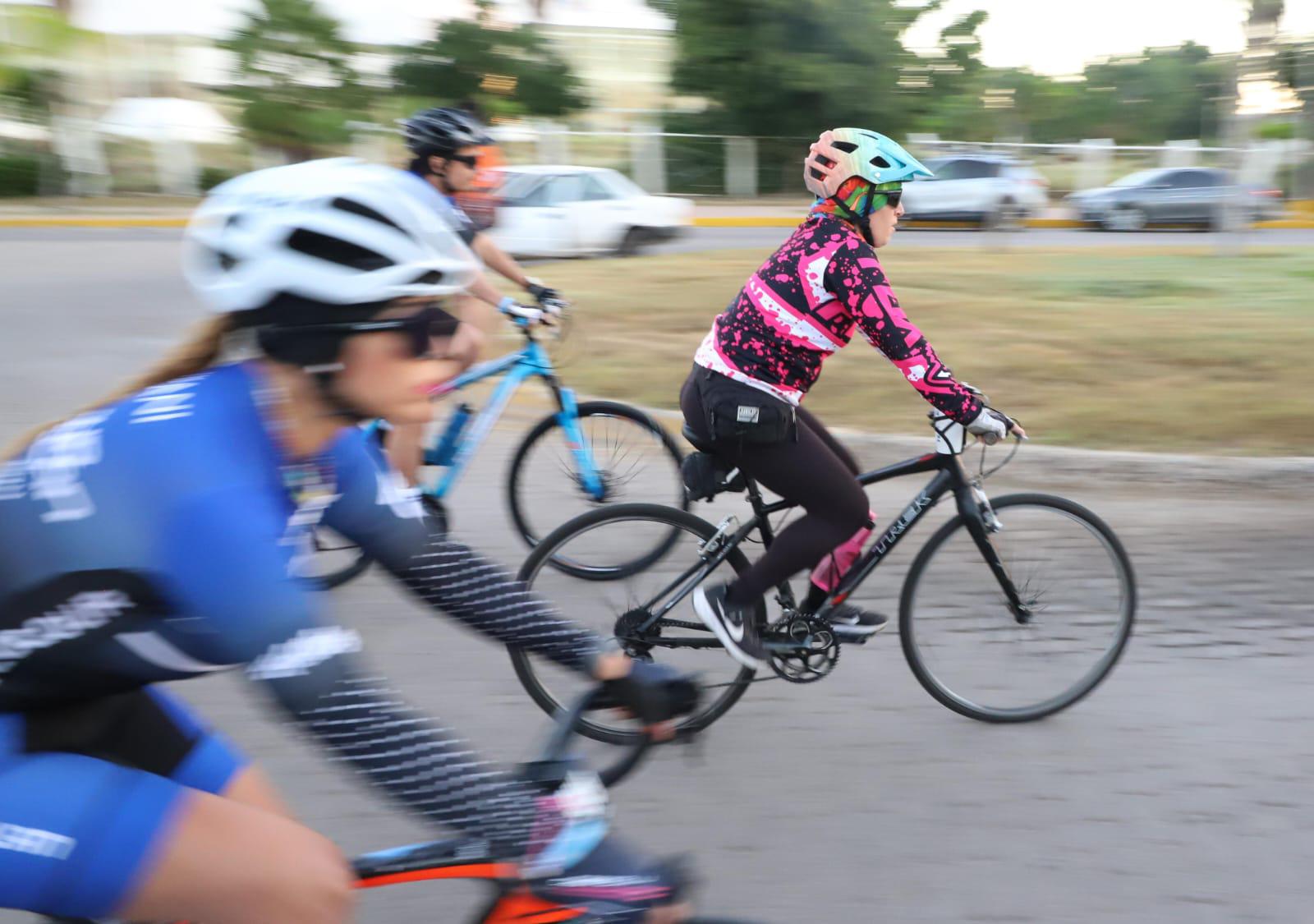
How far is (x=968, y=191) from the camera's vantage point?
22.1 metres

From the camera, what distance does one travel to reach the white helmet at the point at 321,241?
1.66 meters

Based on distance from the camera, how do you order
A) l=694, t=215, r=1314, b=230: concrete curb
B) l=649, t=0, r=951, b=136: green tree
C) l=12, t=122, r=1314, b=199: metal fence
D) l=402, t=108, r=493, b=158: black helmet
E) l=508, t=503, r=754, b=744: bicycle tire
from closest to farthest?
l=508, t=503, r=754, b=744: bicycle tire
l=402, t=108, r=493, b=158: black helmet
l=694, t=215, r=1314, b=230: concrete curb
l=12, t=122, r=1314, b=199: metal fence
l=649, t=0, r=951, b=136: green tree

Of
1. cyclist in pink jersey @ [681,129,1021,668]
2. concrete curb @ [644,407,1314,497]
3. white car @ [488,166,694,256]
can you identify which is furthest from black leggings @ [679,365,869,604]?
white car @ [488,166,694,256]

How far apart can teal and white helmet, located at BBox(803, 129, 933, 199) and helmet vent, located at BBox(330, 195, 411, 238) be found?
2.17 m

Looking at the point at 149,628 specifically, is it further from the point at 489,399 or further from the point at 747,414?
the point at 489,399

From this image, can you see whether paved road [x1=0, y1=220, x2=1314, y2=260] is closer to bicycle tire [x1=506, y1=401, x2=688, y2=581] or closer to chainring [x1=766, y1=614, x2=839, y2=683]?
bicycle tire [x1=506, y1=401, x2=688, y2=581]

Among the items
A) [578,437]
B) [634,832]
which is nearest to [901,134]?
Result: [578,437]

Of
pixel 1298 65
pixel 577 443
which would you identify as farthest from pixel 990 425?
pixel 1298 65

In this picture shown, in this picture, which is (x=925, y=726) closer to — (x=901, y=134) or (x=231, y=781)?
(x=231, y=781)

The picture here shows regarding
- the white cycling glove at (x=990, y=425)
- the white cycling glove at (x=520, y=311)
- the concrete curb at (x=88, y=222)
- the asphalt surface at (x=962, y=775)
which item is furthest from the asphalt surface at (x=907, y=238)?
the white cycling glove at (x=990, y=425)

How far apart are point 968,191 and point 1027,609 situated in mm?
19270

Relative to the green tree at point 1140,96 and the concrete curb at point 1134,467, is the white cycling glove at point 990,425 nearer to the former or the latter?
the concrete curb at point 1134,467

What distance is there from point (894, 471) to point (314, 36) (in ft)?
83.5

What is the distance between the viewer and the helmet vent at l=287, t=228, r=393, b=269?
1.66m
